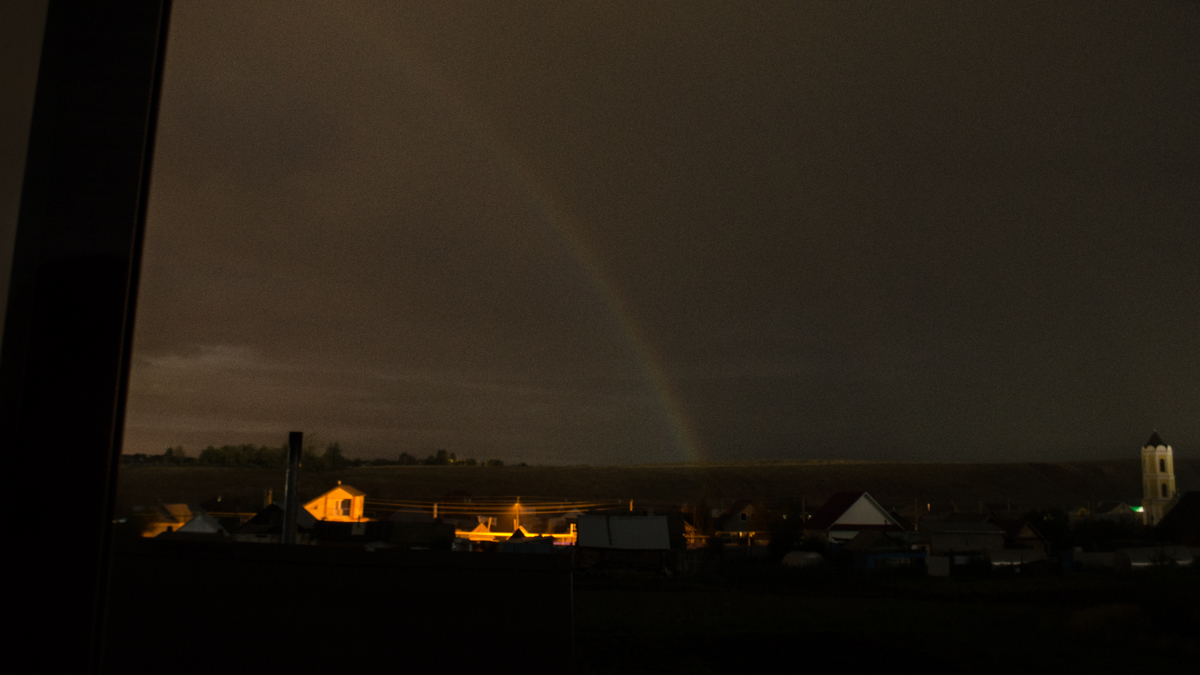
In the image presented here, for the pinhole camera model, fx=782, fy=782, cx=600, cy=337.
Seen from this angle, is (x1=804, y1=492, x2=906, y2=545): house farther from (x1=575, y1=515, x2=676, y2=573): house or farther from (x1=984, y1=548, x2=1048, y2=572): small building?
(x1=575, y1=515, x2=676, y2=573): house

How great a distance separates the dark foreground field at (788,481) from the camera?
54312 mm

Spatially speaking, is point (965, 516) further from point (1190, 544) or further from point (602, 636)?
point (602, 636)

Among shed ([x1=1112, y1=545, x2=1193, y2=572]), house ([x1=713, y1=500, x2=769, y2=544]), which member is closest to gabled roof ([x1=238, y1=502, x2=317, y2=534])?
shed ([x1=1112, y1=545, x2=1193, y2=572])

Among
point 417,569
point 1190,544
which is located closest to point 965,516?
point 1190,544

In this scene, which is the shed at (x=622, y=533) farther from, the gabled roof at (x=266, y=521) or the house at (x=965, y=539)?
the gabled roof at (x=266, y=521)

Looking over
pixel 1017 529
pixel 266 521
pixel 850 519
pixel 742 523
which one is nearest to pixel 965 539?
pixel 1017 529

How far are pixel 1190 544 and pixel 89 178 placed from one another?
33.0 m

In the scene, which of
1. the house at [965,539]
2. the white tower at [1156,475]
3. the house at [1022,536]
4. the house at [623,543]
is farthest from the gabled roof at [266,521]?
the white tower at [1156,475]

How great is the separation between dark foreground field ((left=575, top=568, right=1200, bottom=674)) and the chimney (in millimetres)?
4973

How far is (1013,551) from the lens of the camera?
24.8 m

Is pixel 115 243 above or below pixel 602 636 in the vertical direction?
above

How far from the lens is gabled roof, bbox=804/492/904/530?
33.6m

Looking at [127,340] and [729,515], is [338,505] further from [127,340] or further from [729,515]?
[127,340]

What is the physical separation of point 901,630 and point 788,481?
190 feet
